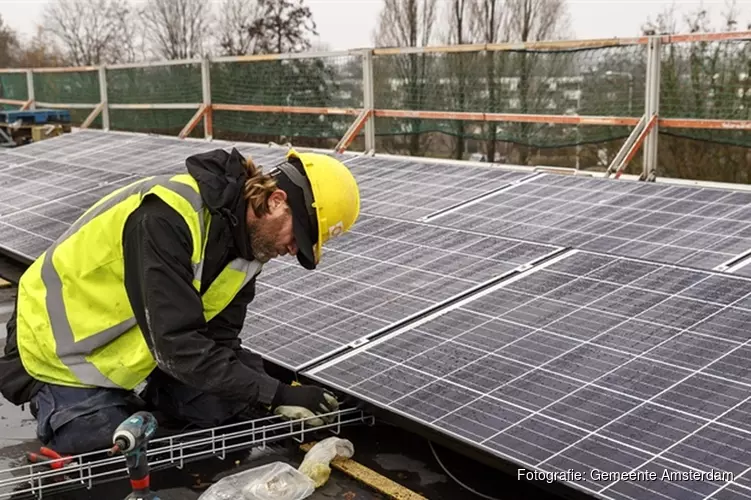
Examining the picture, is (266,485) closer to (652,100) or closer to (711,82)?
(652,100)

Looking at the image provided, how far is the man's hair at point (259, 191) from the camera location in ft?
11.5

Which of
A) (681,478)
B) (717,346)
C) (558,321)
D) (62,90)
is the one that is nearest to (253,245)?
(558,321)

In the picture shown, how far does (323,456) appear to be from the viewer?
13.1ft

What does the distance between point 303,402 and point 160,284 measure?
111cm

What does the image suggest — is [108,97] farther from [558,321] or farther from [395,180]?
[558,321]

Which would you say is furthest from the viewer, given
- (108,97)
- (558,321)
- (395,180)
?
(108,97)

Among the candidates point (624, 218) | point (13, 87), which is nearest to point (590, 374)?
point (624, 218)

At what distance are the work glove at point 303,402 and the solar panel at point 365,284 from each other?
301 mm

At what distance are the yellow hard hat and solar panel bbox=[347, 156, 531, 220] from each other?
3200 mm

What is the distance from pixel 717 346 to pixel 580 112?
7.85 metres

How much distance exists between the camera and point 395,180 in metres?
8.39

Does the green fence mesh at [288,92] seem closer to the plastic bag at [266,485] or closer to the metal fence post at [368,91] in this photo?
the metal fence post at [368,91]

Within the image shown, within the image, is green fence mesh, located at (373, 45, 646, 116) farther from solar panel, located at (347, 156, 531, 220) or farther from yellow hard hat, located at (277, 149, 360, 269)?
yellow hard hat, located at (277, 149, 360, 269)

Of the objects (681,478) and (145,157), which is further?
(145,157)
